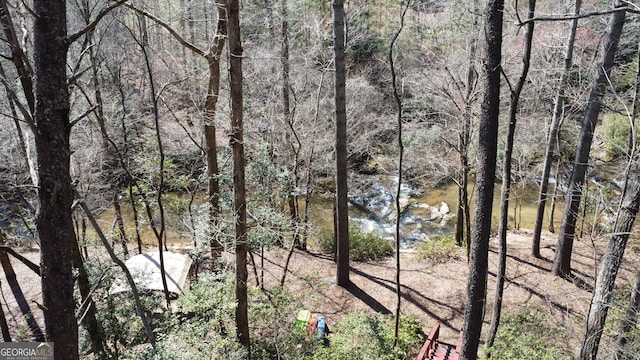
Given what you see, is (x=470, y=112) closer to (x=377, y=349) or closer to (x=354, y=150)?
(x=354, y=150)

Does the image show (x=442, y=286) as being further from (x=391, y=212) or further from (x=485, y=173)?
(x=391, y=212)

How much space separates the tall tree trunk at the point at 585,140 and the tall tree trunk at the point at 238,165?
6485 millimetres

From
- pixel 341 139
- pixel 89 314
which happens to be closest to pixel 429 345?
pixel 341 139

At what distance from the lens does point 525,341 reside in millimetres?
6496

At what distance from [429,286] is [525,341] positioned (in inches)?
167

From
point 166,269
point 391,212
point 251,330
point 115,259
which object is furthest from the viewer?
point 391,212

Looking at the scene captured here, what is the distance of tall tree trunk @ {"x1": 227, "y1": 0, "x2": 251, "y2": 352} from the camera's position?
5.61 metres

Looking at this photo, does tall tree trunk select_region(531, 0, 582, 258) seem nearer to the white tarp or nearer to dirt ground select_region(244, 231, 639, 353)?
dirt ground select_region(244, 231, 639, 353)

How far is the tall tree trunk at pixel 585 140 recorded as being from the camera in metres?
8.09

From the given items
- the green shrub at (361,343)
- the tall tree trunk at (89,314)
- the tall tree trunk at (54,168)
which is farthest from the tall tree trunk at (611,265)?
the tall tree trunk at (89,314)

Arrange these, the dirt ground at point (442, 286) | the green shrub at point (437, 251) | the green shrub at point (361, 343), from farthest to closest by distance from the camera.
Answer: the green shrub at point (437, 251), the dirt ground at point (442, 286), the green shrub at point (361, 343)

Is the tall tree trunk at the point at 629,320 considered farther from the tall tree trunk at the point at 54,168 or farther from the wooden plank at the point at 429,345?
the tall tree trunk at the point at 54,168

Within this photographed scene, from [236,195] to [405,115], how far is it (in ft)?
37.3

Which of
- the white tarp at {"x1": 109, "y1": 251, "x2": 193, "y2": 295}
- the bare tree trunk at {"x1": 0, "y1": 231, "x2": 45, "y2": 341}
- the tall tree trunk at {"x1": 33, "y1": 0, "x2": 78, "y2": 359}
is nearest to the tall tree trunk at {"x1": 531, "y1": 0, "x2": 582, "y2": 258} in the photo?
the white tarp at {"x1": 109, "y1": 251, "x2": 193, "y2": 295}
